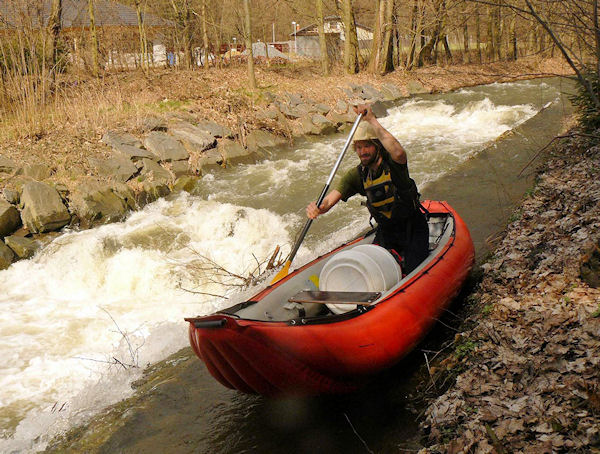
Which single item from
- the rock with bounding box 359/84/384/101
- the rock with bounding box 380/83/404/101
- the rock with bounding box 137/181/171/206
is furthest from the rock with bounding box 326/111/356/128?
the rock with bounding box 137/181/171/206

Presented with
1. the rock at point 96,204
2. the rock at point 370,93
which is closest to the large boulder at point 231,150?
the rock at point 96,204

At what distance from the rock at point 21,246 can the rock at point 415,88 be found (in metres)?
15.0

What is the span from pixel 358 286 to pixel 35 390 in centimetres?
339

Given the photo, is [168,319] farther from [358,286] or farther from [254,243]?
[358,286]

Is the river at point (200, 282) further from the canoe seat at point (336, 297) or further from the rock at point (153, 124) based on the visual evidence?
the rock at point (153, 124)

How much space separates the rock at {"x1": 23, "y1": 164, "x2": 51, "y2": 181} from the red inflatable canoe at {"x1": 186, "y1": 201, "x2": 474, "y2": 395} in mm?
6339

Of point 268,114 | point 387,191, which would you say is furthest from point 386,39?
point 387,191

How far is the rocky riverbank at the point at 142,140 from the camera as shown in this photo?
8.23 meters

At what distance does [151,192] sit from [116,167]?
0.85 metres

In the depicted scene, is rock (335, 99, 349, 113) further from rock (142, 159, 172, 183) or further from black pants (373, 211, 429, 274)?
black pants (373, 211, 429, 274)

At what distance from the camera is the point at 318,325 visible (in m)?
3.48

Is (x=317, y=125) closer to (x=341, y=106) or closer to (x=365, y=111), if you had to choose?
(x=341, y=106)

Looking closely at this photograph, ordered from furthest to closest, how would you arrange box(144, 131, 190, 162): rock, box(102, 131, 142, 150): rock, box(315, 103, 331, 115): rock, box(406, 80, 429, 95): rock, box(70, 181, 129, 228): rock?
box(406, 80, 429, 95): rock
box(315, 103, 331, 115): rock
box(144, 131, 190, 162): rock
box(102, 131, 142, 150): rock
box(70, 181, 129, 228): rock

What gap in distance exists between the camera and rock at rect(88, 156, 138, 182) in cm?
951
